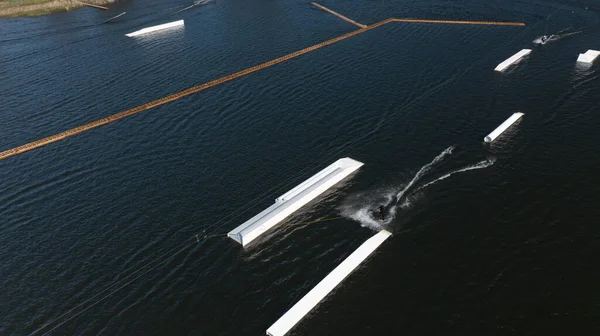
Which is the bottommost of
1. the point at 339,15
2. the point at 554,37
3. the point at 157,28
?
the point at 554,37

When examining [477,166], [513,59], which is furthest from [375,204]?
[513,59]

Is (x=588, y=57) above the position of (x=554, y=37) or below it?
below

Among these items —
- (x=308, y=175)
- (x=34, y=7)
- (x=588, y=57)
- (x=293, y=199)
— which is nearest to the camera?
(x=293, y=199)

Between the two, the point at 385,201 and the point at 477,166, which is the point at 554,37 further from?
the point at 385,201

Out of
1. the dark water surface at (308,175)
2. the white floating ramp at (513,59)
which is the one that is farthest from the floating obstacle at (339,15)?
the white floating ramp at (513,59)

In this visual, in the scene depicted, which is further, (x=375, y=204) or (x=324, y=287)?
(x=375, y=204)

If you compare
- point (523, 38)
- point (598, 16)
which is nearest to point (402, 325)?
point (523, 38)
